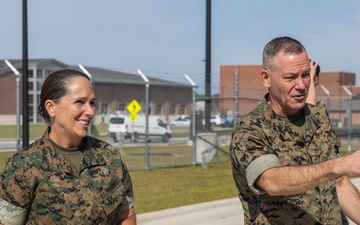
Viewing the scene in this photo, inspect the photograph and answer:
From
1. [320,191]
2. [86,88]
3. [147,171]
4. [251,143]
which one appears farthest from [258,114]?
[147,171]

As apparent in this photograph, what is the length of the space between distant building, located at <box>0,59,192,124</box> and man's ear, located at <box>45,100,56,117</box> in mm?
10622

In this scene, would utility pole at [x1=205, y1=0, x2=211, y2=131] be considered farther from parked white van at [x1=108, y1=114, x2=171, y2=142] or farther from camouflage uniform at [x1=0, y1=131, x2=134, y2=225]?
camouflage uniform at [x1=0, y1=131, x2=134, y2=225]

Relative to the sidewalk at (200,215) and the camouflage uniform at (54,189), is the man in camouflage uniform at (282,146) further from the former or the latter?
the sidewalk at (200,215)

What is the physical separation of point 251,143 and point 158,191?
9.20 m

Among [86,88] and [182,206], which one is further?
[182,206]

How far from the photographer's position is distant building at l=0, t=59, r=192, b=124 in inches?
547

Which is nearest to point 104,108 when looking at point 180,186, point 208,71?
point 208,71

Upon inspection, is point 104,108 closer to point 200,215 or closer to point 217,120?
point 217,120

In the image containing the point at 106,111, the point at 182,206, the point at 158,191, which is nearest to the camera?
the point at 182,206

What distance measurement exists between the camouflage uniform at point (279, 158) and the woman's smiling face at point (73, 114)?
697 mm

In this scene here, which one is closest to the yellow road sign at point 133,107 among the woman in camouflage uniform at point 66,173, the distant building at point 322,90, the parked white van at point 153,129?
the parked white van at point 153,129

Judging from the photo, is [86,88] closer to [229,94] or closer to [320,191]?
[320,191]

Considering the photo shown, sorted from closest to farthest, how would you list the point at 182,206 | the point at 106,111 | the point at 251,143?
the point at 251,143 → the point at 182,206 → the point at 106,111

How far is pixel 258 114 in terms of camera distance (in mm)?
3127
